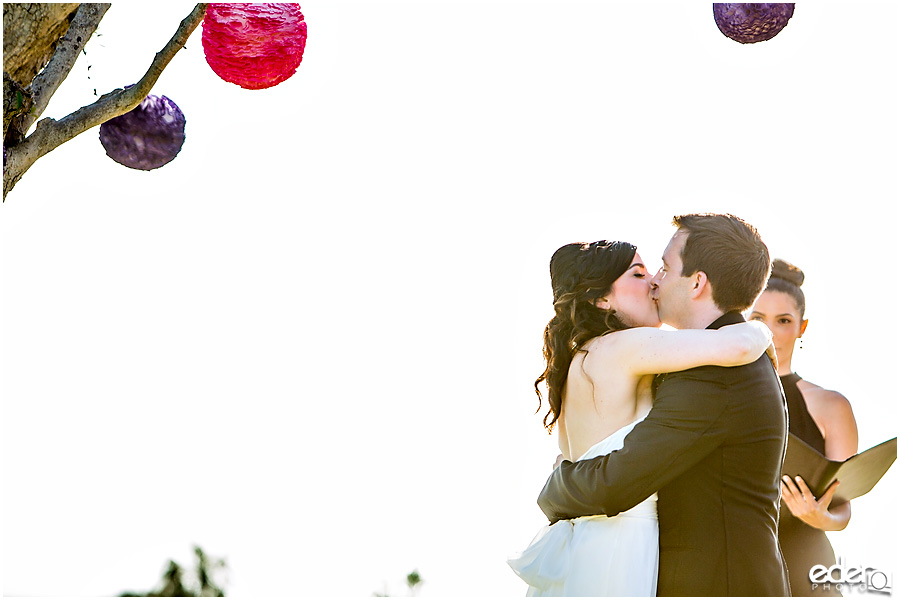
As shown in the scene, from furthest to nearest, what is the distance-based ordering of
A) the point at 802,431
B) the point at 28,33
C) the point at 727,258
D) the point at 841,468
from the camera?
the point at 802,431 < the point at 841,468 < the point at 727,258 < the point at 28,33

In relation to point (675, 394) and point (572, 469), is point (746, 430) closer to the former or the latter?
point (675, 394)

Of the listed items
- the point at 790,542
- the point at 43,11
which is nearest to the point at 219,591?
the point at 790,542

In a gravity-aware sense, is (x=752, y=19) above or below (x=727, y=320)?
above

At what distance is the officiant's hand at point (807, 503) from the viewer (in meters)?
3.86

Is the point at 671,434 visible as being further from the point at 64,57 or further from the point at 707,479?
the point at 64,57

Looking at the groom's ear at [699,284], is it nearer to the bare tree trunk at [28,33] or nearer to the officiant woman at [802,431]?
the officiant woman at [802,431]

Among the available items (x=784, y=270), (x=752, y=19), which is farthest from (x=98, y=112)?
(x=784, y=270)

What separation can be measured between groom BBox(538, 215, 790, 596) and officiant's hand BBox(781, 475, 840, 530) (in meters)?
0.67

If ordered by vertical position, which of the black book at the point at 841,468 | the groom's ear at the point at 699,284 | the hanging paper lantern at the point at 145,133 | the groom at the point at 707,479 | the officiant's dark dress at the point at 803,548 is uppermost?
the hanging paper lantern at the point at 145,133

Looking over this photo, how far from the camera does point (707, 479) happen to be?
315 cm

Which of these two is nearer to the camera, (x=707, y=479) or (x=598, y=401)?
(x=707, y=479)

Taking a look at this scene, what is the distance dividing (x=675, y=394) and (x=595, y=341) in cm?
45

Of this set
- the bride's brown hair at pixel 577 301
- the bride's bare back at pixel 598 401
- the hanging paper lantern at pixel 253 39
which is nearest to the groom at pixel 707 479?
the bride's bare back at pixel 598 401

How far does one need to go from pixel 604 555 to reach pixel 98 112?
2.31 metres
